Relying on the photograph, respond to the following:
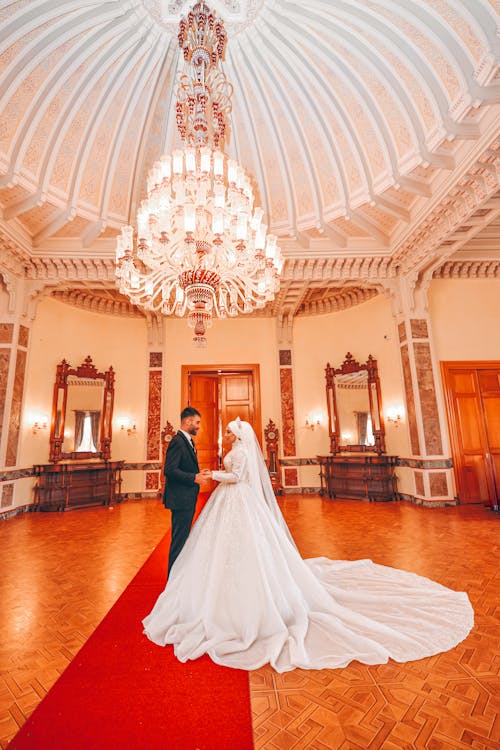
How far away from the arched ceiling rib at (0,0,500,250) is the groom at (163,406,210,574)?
223 inches

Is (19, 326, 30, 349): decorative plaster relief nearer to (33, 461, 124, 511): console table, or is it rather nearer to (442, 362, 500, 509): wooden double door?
(33, 461, 124, 511): console table

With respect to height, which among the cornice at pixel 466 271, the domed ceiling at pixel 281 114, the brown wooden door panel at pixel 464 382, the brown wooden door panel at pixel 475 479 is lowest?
the brown wooden door panel at pixel 475 479

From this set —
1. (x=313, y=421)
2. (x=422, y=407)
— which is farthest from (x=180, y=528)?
(x=313, y=421)

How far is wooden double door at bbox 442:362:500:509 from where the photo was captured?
26.5 feet

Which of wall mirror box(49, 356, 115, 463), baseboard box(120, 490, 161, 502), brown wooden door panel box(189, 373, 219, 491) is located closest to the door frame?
brown wooden door panel box(189, 373, 219, 491)

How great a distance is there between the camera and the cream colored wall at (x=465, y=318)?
870 cm

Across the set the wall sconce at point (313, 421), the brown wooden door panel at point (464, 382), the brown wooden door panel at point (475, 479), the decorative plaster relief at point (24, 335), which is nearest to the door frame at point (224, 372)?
the wall sconce at point (313, 421)

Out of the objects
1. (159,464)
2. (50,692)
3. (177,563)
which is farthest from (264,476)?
(159,464)

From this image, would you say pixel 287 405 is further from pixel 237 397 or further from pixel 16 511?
pixel 16 511

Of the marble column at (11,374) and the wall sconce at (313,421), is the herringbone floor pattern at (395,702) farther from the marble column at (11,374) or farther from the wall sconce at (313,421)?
the marble column at (11,374)

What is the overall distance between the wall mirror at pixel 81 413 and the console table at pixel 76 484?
0.49m

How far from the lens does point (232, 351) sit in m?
11.0

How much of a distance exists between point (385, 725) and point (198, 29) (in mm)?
6889

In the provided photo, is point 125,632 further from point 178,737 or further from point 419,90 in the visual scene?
point 419,90
